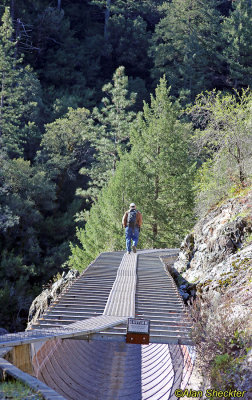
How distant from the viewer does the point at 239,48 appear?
153 ft

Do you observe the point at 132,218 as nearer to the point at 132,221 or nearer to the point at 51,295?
the point at 132,221

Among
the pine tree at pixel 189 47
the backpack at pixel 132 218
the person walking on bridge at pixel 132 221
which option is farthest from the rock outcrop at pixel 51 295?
the pine tree at pixel 189 47

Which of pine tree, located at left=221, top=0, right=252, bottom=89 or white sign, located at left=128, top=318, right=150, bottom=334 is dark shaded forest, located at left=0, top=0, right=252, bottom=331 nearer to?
pine tree, located at left=221, top=0, right=252, bottom=89

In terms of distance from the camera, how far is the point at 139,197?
23547 mm

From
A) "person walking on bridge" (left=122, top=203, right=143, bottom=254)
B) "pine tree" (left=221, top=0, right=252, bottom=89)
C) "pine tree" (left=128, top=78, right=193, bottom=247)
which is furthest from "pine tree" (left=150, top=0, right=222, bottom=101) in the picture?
"person walking on bridge" (left=122, top=203, right=143, bottom=254)

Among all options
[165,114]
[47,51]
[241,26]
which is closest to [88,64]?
[47,51]

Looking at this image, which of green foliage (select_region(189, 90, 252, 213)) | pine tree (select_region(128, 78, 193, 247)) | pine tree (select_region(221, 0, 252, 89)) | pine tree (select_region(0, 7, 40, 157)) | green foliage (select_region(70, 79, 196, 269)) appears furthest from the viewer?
pine tree (select_region(221, 0, 252, 89))

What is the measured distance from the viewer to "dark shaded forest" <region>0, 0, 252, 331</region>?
77.4ft

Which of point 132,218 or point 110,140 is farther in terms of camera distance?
point 110,140

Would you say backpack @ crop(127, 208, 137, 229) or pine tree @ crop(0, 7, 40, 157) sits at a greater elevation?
pine tree @ crop(0, 7, 40, 157)

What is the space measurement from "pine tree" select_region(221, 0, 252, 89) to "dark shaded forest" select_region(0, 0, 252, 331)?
0.49ft

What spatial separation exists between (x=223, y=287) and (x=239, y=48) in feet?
139

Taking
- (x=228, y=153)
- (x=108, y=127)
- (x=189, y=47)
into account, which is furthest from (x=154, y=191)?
(x=189, y=47)

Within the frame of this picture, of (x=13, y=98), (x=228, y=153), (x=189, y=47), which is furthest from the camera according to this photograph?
(x=189, y=47)
